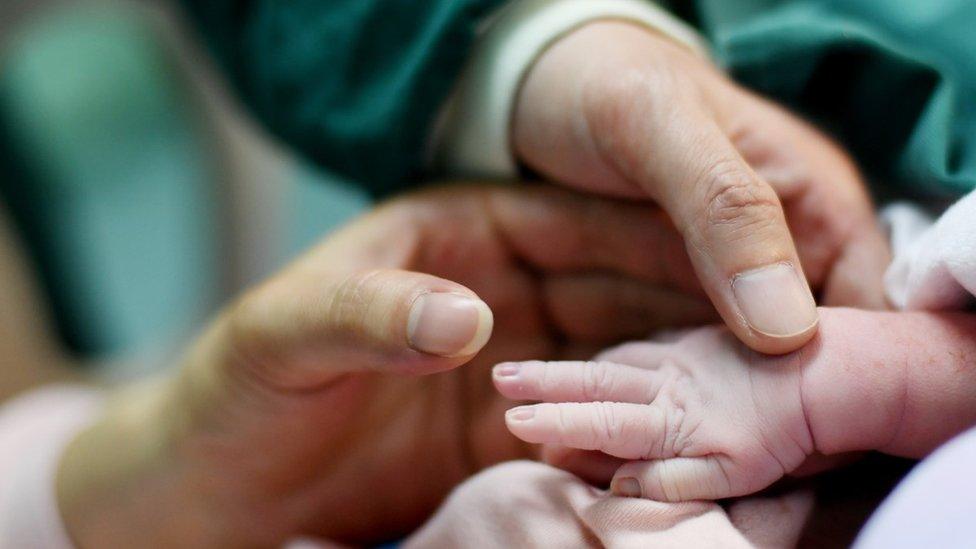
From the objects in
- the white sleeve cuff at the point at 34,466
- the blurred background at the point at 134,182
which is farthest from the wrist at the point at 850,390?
the blurred background at the point at 134,182

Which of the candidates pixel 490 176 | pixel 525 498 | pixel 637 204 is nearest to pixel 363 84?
pixel 490 176

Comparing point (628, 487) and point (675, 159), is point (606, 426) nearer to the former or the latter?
point (628, 487)

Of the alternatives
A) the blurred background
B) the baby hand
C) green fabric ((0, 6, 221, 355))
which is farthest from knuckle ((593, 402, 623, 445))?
green fabric ((0, 6, 221, 355))

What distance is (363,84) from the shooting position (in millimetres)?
749

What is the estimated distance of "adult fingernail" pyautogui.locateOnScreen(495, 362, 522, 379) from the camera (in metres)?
0.45

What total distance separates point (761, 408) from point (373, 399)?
33 cm

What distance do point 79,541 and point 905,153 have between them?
0.73m

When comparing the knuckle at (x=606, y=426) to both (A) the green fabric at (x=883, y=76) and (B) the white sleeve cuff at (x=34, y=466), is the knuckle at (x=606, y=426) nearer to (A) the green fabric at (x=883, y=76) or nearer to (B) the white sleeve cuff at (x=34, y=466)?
(A) the green fabric at (x=883, y=76)

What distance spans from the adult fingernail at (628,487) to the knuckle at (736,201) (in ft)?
0.46

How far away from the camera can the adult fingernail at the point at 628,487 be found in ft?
1.49

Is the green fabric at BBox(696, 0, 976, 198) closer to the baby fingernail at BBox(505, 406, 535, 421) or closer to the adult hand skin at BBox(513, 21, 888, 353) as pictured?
the adult hand skin at BBox(513, 21, 888, 353)

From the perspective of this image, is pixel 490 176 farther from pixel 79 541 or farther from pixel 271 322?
pixel 79 541

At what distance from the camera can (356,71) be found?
2.47 ft

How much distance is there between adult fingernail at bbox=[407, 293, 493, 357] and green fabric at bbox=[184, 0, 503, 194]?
28cm
